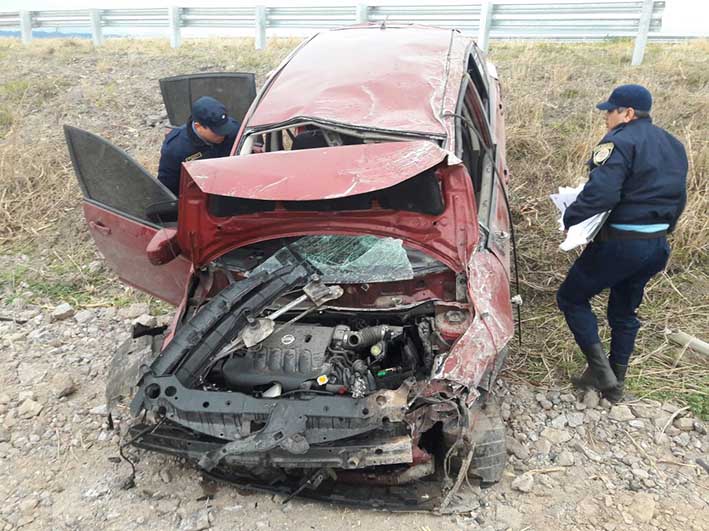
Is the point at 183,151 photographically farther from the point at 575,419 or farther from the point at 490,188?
the point at 575,419

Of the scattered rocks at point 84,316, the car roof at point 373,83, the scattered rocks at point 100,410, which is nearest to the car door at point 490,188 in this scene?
the car roof at point 373,83

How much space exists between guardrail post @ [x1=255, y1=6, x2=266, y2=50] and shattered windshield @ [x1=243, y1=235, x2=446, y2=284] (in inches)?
342

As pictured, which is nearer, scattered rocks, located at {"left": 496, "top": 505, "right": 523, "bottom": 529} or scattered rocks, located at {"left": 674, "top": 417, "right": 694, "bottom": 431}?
scattered rocks, located at {"left": 496, "top": 505, "right": 523, "bottom": 529}

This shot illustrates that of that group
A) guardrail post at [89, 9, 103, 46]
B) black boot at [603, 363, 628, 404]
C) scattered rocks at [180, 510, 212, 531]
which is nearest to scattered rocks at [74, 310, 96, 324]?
scattered rocks at [180, 510, 212, 531]

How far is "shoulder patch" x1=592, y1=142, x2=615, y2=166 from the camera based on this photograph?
10.7 ft

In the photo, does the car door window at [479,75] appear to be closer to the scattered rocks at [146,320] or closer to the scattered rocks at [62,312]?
the scattered rocks at [146,320]

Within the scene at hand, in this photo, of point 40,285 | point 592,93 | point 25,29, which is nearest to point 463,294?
point 40,285

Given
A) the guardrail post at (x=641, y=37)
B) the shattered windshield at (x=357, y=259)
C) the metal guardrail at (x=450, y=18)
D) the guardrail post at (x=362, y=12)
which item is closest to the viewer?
the shattered windshield at (x=357, y=259)

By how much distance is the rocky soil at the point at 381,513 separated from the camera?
2869 millimetres

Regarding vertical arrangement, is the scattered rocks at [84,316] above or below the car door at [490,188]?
below

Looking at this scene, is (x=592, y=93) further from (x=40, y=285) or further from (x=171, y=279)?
(x=40, y=285)

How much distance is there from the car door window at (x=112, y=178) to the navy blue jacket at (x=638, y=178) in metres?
2.46

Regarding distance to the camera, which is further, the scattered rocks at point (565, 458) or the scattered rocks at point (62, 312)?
the scattered rocks at point (62, 312)

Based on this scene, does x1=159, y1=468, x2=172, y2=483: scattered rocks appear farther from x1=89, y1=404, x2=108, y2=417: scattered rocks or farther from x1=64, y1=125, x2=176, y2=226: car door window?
x1=64, y1=125, x2=176, y2=226: car door window
